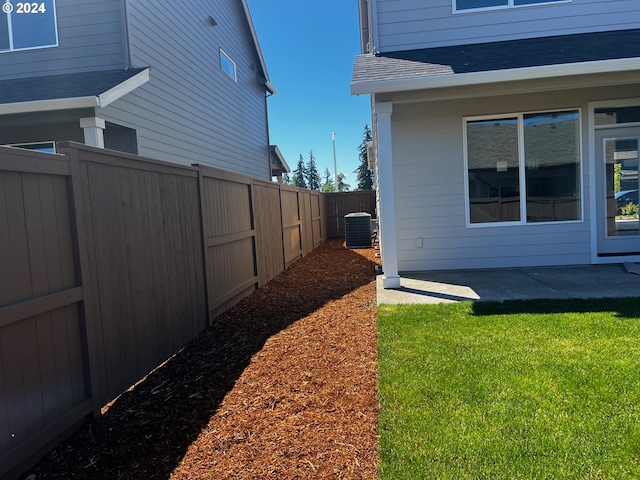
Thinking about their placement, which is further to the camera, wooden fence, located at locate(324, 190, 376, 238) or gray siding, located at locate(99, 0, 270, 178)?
wooden fence, located at locate(324, 190, 376, 238)

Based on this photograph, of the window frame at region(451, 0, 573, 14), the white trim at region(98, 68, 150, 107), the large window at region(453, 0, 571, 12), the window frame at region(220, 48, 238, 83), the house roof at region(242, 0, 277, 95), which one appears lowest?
the white trim at region(98, 68, 150, 107)

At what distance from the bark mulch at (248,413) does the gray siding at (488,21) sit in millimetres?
5286

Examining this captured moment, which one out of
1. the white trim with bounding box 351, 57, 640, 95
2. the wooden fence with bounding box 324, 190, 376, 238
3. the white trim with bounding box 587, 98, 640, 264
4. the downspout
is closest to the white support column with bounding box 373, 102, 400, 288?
the white trim with bounding box 351, 57, 640, 95

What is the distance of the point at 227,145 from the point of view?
Result: 12.3m

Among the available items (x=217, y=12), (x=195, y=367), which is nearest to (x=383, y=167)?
(x=195, y=367)

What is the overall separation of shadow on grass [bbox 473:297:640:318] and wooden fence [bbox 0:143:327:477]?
10.7ft

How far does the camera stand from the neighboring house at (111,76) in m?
6.75

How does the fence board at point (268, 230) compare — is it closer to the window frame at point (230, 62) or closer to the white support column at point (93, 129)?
the white support column at point (93, 129)

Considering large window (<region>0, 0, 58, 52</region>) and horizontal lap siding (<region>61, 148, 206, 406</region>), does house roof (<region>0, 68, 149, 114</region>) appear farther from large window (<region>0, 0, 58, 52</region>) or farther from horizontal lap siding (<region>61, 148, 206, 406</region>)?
horizontal lap siding (<region>61, 148, 206, 406</region>)

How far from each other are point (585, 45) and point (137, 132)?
25.6ft

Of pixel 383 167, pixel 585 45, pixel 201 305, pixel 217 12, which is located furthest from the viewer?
pixel 217 12

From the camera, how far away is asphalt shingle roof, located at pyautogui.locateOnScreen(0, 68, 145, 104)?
6637 mm

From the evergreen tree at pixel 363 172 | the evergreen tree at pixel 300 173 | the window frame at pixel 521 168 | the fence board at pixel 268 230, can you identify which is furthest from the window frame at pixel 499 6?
the evergreen tree at pixel 300 173

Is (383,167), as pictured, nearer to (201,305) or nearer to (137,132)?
(201,305)
